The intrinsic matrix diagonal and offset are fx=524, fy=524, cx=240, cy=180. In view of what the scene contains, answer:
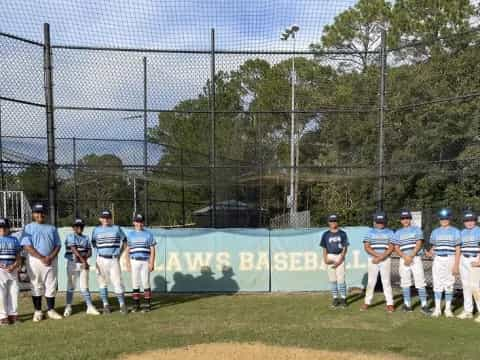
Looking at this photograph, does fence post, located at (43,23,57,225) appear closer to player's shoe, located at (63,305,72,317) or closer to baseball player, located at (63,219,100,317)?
baseball player, located at (63,219,100,317)

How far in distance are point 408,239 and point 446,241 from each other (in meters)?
0.68

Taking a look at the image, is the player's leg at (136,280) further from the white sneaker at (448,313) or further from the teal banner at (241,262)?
the white sneaker at (448,313)

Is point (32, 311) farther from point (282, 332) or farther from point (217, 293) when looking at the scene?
point (282, 332)

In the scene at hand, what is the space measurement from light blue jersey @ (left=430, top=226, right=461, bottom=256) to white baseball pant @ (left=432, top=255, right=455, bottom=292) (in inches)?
4.0

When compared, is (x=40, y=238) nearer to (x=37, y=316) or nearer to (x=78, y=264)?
(x=78, y=264)

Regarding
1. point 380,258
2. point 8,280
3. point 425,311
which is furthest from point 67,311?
point 425,311

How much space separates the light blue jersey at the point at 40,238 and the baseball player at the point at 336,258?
4880 millimetres

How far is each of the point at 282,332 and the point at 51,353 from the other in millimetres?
3154

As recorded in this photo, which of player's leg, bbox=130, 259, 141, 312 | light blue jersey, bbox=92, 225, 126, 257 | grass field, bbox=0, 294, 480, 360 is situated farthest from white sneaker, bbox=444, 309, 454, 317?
light blue jersey, bbox=92, 225, 126, 257

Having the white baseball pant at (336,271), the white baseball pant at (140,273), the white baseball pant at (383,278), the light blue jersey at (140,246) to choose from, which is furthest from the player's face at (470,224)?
the white baseball pant at (140,273)

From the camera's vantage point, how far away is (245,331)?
25.1ft

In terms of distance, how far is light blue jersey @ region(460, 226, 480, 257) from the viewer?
854 cm

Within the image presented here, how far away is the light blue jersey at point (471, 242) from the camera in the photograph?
28.0 ft

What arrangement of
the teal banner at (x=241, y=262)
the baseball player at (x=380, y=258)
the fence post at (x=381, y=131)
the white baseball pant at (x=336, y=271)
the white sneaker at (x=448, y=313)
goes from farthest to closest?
the fence post at (x=381, y=131) → the teal banner at (x=241, y=262) → the white baseball pant at (x=336, y=271) → the baseball player at (x=380, y=258) → the white sneaker at (x=448, y=313)
